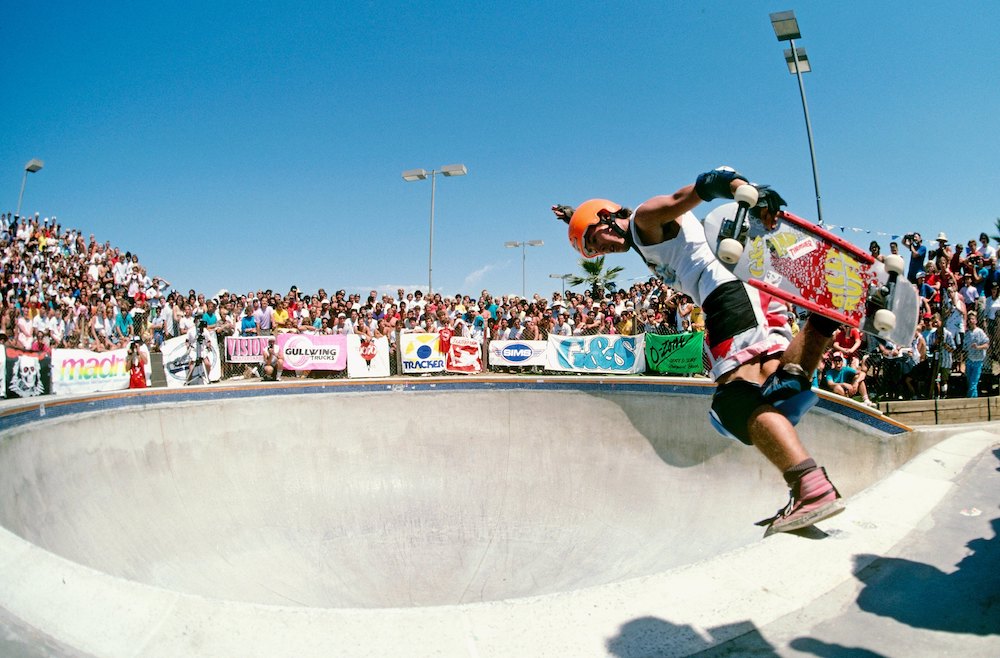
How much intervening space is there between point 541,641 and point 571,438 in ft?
24.9

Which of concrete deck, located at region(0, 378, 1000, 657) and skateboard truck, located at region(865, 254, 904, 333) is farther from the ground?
skateboard truck, located at region(865, 254, 904, 333)

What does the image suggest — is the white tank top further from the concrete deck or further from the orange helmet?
the concrete deck

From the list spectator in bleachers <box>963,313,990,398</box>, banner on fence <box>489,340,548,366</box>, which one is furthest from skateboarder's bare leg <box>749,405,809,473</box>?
banner on fence <box>489,340,548,366</box>

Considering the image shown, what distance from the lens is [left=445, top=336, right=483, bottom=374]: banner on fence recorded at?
566 inches

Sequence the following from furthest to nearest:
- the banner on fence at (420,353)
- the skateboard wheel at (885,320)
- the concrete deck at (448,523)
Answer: the banner on fence at (420,353)
the skateboard wheel at (885,320)
the concrete deck at (448,523)

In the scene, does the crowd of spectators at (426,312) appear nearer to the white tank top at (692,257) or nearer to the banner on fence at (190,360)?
the banner on fence at (190,360)

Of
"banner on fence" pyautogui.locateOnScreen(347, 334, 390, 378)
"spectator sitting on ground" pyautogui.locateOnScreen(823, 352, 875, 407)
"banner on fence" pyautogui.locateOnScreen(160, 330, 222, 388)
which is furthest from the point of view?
"banner on fence" pyautogui.locateOnScreen(347, 334, 390, 378)

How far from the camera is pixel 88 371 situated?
1133 centimetres

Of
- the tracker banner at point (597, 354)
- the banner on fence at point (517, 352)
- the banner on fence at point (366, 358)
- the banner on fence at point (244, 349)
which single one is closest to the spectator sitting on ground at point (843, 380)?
the tracker banner at point (597, 354)

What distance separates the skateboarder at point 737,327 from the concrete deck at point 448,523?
34 cm

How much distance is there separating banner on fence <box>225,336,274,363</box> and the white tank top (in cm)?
1271

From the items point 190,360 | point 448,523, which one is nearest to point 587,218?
point 448,523

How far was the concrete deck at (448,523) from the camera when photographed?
233 cm

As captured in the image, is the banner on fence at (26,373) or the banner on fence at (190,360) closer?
the banner on fence at (26,373)
